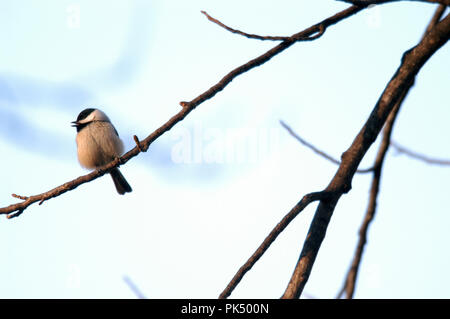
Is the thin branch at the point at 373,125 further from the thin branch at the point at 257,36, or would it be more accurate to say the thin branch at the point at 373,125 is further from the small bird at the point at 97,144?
the small bird at the point at 97,144

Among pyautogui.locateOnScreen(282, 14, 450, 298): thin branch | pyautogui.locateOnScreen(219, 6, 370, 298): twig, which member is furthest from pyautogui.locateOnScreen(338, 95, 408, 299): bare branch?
pyautogui.locateOnScreen(219, 6, 370, 298): twig

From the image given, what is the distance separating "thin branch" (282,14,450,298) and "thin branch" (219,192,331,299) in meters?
0.10

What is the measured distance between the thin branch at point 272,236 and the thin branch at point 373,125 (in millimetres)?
104

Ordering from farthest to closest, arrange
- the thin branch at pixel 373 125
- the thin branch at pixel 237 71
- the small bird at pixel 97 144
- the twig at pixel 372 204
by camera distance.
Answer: the small bird at pixel 97 144, the twig at pixel 372 204, the thin branch at pixel 237 71, the thin branch at pixel 373 125

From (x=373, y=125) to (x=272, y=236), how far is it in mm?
973

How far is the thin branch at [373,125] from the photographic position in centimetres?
304

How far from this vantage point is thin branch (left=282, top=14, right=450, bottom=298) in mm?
3039

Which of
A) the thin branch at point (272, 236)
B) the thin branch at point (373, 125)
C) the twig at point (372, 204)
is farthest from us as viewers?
the twig at point (372, 204)

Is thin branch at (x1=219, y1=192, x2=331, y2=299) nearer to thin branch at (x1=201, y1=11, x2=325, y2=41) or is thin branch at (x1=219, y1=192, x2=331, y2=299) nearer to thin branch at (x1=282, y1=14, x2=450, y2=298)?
thin branch at (x1=282, y1=14, x2=450, y2=298)

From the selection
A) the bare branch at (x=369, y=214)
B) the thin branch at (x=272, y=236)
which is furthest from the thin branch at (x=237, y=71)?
the bare branch at (x=369, y=214)

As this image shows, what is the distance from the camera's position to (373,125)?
3.27 metres
